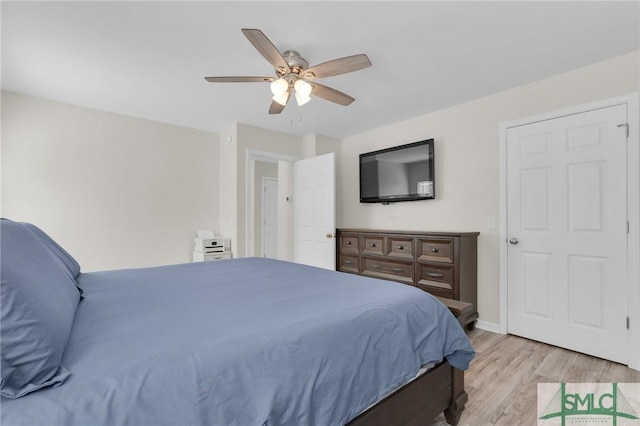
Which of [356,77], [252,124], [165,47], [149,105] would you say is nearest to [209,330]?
[165,47]

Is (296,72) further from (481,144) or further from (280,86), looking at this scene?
(481,144)

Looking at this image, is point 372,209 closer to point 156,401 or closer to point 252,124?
point 252,124

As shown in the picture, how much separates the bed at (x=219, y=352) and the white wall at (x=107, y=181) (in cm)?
207

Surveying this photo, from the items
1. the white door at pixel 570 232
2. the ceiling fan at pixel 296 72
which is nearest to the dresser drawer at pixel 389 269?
the white door at pixel 570 232

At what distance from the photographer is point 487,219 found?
9.98 feet

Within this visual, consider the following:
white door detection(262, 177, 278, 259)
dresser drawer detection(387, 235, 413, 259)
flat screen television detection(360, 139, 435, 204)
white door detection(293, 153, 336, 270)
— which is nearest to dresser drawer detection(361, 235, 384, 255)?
dresser drawer detection(387, 235, 413, 259)

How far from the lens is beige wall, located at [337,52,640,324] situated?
2.43m

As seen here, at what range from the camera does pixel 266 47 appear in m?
1.78

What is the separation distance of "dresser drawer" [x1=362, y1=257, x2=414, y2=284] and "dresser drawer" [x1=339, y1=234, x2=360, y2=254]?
20cm

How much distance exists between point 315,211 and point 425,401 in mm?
3076

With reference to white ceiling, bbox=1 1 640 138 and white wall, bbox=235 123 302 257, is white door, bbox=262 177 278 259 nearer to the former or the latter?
white wall, bbox=235 123 302 257

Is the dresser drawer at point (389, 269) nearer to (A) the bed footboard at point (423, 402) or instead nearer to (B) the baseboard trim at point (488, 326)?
(B) the baseboard trim at point (488, 326)

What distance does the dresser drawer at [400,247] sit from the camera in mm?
3217

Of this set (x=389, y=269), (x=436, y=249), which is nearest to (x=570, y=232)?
(x=436, y=249)
